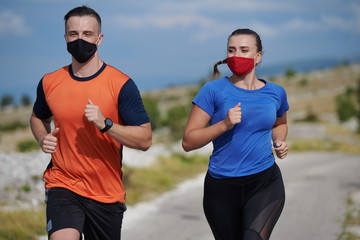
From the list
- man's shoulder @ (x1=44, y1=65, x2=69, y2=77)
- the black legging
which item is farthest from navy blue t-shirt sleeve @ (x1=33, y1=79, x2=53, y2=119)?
the black legging

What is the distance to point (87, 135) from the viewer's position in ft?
14.4

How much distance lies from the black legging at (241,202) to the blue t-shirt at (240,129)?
0.27 feet

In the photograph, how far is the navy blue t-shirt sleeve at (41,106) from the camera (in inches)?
185

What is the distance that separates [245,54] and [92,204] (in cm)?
174

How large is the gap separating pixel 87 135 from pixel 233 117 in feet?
3.63

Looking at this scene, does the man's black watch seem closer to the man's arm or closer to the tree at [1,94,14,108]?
the man's arm

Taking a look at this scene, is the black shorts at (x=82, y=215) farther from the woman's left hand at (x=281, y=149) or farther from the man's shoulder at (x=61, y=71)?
the woman's left hand at (x=281, y=149)

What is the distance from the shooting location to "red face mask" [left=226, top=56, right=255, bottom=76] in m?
4.78

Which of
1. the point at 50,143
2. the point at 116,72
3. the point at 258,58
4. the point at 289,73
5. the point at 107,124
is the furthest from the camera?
the point at 289,73

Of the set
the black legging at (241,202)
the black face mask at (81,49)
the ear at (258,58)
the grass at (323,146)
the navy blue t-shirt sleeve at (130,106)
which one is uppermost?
the black face mask at (81,49)

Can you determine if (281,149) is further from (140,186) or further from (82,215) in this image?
(140,186)

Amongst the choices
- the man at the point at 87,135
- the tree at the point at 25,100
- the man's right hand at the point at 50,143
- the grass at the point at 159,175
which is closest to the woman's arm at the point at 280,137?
the man at the point at 87,135

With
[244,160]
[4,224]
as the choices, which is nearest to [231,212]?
[244,160]

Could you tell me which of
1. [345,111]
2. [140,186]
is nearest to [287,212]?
[140,186]
